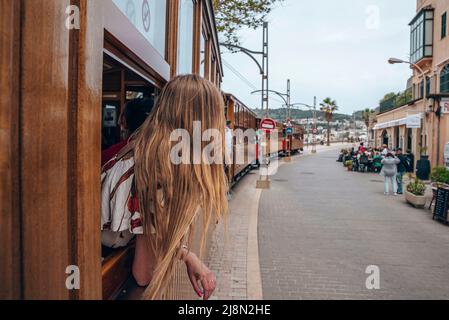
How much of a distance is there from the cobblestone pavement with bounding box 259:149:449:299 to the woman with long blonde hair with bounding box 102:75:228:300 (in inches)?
126

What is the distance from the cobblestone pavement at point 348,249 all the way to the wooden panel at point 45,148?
12.0 feet

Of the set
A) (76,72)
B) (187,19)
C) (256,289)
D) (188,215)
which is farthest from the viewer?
(256,289)

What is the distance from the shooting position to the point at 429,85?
22172 millimetres

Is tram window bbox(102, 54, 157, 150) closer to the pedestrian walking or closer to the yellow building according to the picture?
the pedestrian walking

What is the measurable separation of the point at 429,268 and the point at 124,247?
16.5 ft

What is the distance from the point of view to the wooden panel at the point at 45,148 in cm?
81

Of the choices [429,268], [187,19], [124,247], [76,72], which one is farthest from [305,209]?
[76,72]

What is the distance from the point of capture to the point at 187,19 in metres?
3.08

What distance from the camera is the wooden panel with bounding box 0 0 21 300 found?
75 centimetres

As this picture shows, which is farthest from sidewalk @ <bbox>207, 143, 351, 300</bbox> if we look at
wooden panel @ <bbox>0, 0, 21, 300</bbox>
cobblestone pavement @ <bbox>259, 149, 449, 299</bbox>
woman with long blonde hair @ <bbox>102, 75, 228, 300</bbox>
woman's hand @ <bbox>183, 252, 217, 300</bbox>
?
wooden panel @ <bbox>0, 0, 21, 300</bbox>

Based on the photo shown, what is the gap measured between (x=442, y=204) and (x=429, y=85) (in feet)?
53.7

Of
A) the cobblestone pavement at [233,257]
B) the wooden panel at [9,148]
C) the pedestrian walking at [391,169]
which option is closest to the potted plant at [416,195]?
the pedestrian walking at [391,169]

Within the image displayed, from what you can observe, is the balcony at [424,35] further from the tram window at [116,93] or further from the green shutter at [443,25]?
the tram window at [116,93]

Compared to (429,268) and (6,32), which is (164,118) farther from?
(429,268)
